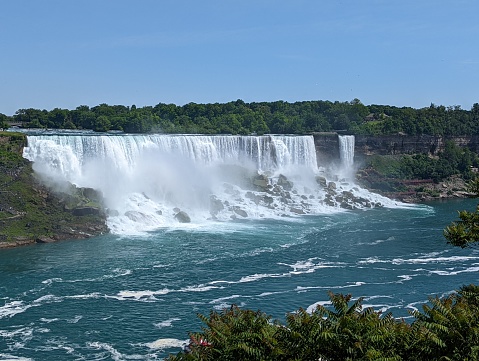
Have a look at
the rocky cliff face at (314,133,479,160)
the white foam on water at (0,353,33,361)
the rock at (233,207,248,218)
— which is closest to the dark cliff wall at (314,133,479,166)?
the rocky cliff face at (314,133,479,160)

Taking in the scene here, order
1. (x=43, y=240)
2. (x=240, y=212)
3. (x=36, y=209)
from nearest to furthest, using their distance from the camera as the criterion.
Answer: (x=43, y=240)
(x=36, y=209)
(x=240, y=212)

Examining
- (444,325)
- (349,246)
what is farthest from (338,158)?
(444,325)

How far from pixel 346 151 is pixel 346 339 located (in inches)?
1937

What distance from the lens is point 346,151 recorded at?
191 feet

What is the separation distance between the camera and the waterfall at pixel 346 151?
190 feet

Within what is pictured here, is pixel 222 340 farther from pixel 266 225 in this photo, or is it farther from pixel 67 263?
pixel 266 225

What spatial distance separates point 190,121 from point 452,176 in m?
29.2

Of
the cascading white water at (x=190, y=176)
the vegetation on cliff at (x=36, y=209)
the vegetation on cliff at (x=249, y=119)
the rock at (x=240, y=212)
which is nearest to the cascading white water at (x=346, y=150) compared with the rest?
the cascading white water at (x=190, y=176)

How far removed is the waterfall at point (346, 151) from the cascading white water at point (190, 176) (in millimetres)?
4264

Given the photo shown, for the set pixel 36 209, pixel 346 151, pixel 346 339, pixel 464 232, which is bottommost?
pixel 36 209

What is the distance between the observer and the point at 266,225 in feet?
124

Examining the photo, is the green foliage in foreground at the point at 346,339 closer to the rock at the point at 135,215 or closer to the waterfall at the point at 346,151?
the rock at the point at 135,215

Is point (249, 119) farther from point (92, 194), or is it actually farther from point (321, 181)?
point (92, 194)

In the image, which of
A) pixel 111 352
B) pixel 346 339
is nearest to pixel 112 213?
pixel 111 352
